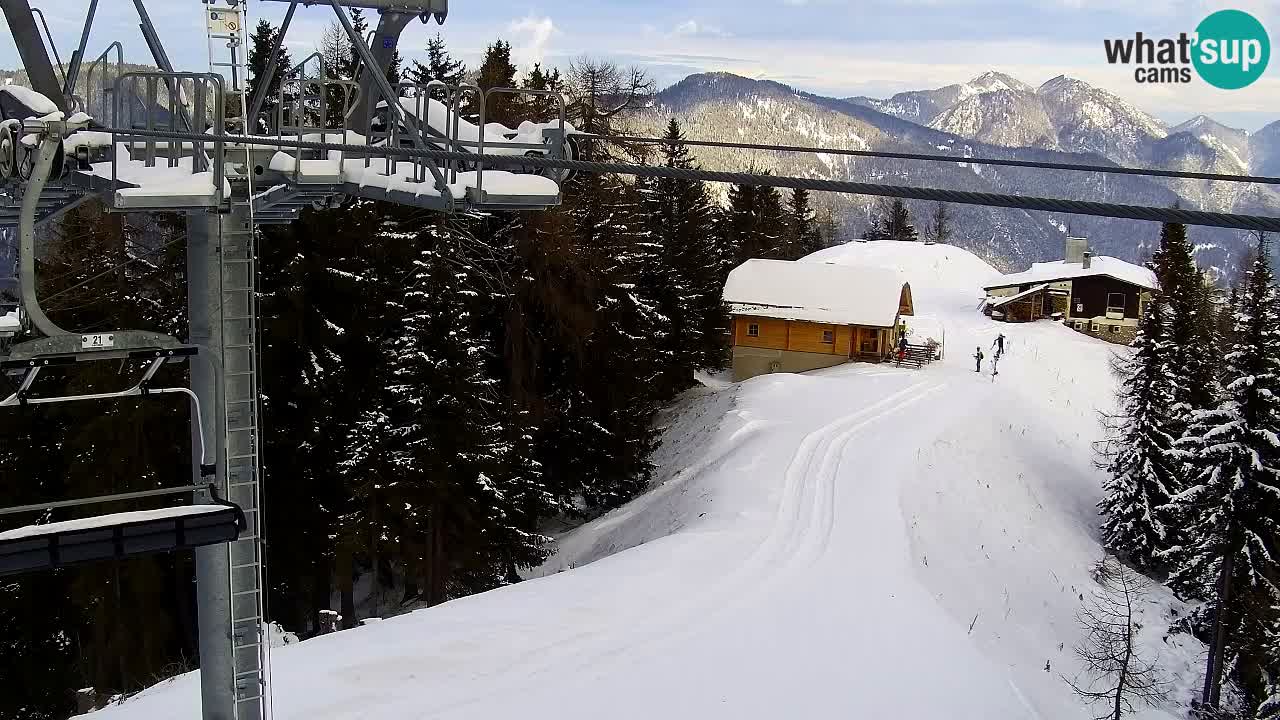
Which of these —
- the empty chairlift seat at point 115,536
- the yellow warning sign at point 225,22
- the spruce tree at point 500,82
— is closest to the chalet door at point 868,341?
the spruce tree at point 500,82

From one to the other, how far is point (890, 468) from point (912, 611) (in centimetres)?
1170

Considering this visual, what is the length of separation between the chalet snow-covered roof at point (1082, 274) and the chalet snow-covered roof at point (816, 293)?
916 inches

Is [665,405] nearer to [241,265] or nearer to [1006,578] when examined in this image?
[1006,578]

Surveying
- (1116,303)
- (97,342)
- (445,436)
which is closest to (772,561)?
(445,436)

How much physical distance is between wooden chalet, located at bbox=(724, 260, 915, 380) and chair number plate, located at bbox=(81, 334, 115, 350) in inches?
1747

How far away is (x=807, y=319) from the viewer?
168 feet

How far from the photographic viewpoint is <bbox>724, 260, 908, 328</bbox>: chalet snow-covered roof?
51000 mm

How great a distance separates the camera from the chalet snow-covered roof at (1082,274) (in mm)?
70188

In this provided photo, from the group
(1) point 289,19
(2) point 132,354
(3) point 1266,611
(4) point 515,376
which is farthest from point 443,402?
(3) point 1266,611

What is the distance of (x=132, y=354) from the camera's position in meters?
8.64

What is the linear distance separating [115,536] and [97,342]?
1.64m

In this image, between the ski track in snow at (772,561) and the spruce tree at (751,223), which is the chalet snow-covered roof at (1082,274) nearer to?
the spruce tree at (751,223)

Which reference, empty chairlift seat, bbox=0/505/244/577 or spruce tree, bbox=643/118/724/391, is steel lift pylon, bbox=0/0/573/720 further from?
spruce tree, bbox=643/118/724/391

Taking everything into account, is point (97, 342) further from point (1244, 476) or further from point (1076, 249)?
point (1076, 249)
